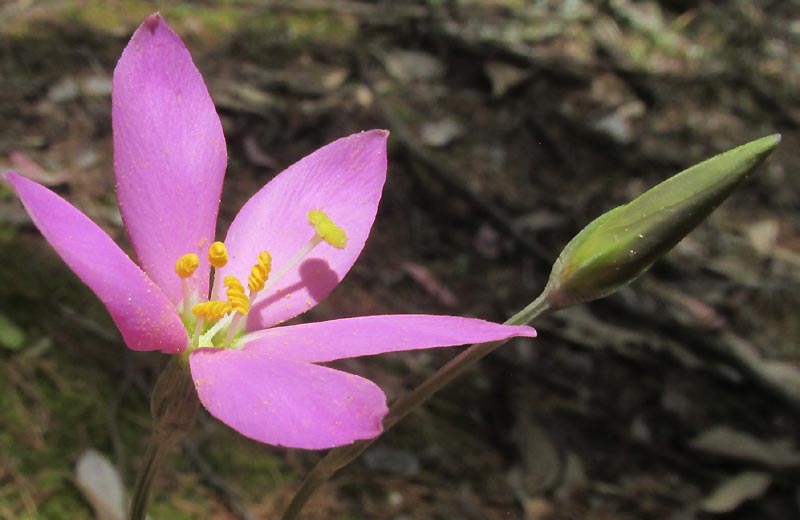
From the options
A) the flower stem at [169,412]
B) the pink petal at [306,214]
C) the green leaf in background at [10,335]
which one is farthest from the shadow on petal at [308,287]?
the green leaf in background at [10,335]

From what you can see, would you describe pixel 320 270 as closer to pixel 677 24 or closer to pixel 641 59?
pixel 641 59

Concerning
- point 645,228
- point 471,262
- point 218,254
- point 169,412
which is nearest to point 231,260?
point 218,254

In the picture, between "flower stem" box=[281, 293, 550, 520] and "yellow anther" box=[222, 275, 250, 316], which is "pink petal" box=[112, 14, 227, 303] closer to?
"yellow anther" box=[222, 275, 250, 316]

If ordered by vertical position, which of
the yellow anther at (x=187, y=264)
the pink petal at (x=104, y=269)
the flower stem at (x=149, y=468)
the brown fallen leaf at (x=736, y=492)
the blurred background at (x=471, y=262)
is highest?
the pink petal at (x=104, y=269)

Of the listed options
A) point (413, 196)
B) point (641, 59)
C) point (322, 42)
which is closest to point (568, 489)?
point (413, 196)

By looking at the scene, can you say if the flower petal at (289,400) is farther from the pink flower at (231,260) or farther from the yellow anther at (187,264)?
the yellow anther at (187,264)

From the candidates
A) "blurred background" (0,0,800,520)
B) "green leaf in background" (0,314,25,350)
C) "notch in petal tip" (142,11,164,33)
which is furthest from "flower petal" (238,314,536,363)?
"green leaf in background" (0,314,25,350)
